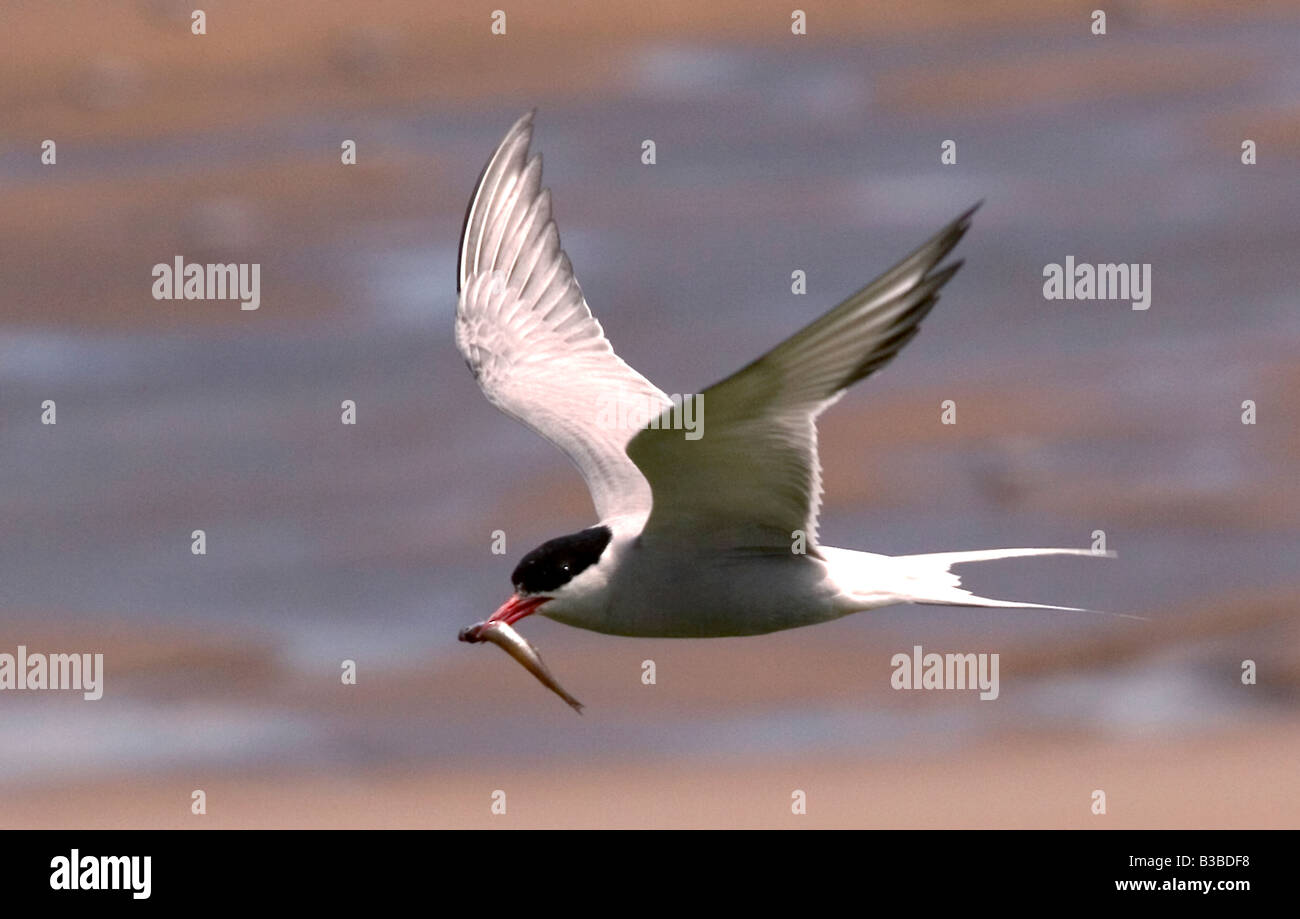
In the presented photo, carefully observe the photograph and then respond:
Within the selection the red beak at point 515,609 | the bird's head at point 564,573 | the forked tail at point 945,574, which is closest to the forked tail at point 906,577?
the forked tail at point 945,574

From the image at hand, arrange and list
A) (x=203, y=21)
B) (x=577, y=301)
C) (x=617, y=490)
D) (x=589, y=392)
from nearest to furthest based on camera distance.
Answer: (x=617, y=490), (x=589, y=392), (x=577, y=301), (x=203, y=21)

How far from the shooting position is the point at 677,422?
698 centimetres

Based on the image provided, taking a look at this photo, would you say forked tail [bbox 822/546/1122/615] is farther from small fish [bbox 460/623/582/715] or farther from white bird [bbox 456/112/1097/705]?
small fish [bbox 460/623/582/715]

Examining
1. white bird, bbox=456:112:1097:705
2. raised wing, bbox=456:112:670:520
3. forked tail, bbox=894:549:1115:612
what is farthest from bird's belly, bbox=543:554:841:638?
raised wing, bbox=456:112:670:520

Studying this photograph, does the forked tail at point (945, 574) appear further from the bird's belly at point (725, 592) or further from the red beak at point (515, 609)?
the red beak at point (515, 609)

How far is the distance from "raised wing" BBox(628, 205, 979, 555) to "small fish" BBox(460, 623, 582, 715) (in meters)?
0.73

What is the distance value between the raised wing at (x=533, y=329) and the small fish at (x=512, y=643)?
781 millimetres

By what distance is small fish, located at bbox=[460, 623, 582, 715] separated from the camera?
316 inches

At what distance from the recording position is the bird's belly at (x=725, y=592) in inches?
303

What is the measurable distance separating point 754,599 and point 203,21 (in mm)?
18185

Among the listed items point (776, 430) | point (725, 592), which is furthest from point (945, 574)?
point (776, 430)

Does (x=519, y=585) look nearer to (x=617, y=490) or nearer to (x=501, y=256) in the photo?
(x=617, y=490)

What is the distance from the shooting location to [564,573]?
25.6 ft

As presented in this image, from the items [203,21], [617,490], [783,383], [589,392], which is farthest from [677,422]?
[203,21]
